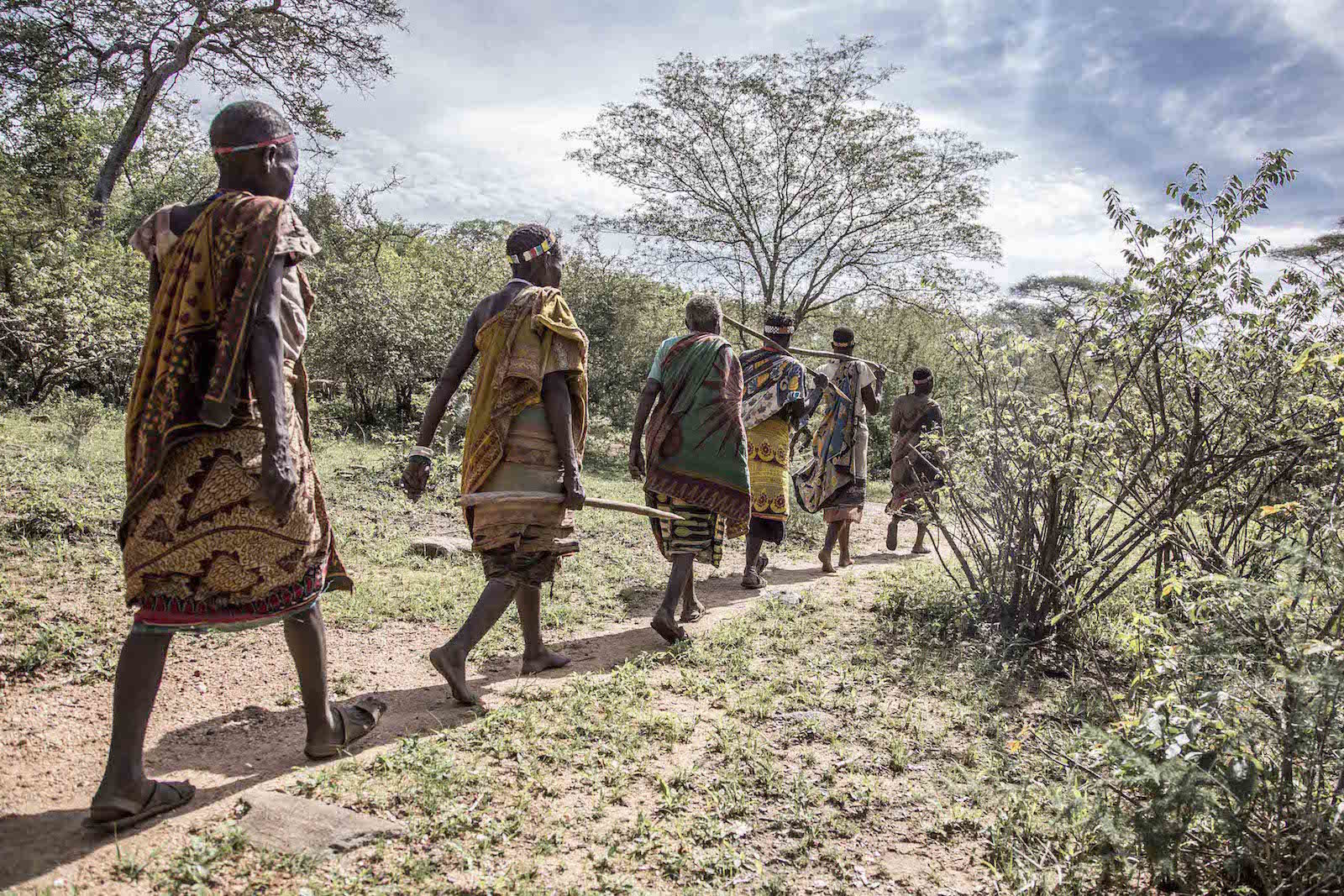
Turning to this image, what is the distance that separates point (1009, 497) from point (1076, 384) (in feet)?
2.44

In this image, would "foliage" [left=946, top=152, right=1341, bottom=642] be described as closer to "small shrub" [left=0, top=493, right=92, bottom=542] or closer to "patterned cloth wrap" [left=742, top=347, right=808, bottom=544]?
"patterned cloth wrap" [left=742, top=347, right=808, bottom=544]

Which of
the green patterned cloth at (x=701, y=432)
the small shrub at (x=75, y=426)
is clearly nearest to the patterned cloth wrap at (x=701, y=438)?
the green patterned cloth at (x=701, y=432)

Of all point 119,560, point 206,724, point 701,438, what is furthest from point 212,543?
point 701,438

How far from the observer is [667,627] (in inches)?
A: 168

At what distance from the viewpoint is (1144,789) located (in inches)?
84.2

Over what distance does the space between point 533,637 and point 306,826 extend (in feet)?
5.24

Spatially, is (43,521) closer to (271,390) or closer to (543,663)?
(543,663)

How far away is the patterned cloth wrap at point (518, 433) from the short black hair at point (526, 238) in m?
0.22

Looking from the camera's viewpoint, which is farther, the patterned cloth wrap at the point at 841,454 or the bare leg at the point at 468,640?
the patterned cloth wrap at the point at 841,454

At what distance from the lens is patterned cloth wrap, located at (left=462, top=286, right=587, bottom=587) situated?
11.4 feet

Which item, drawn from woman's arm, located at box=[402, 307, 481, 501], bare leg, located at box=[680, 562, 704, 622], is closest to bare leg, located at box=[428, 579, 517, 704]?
woman's arm, located at box=[402, 307, 481, 501]

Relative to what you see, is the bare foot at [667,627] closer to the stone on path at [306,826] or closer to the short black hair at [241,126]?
the stone on path at [306,826]


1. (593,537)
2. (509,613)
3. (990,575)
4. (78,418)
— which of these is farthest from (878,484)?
(78,418)

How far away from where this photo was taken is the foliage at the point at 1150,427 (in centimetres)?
369
